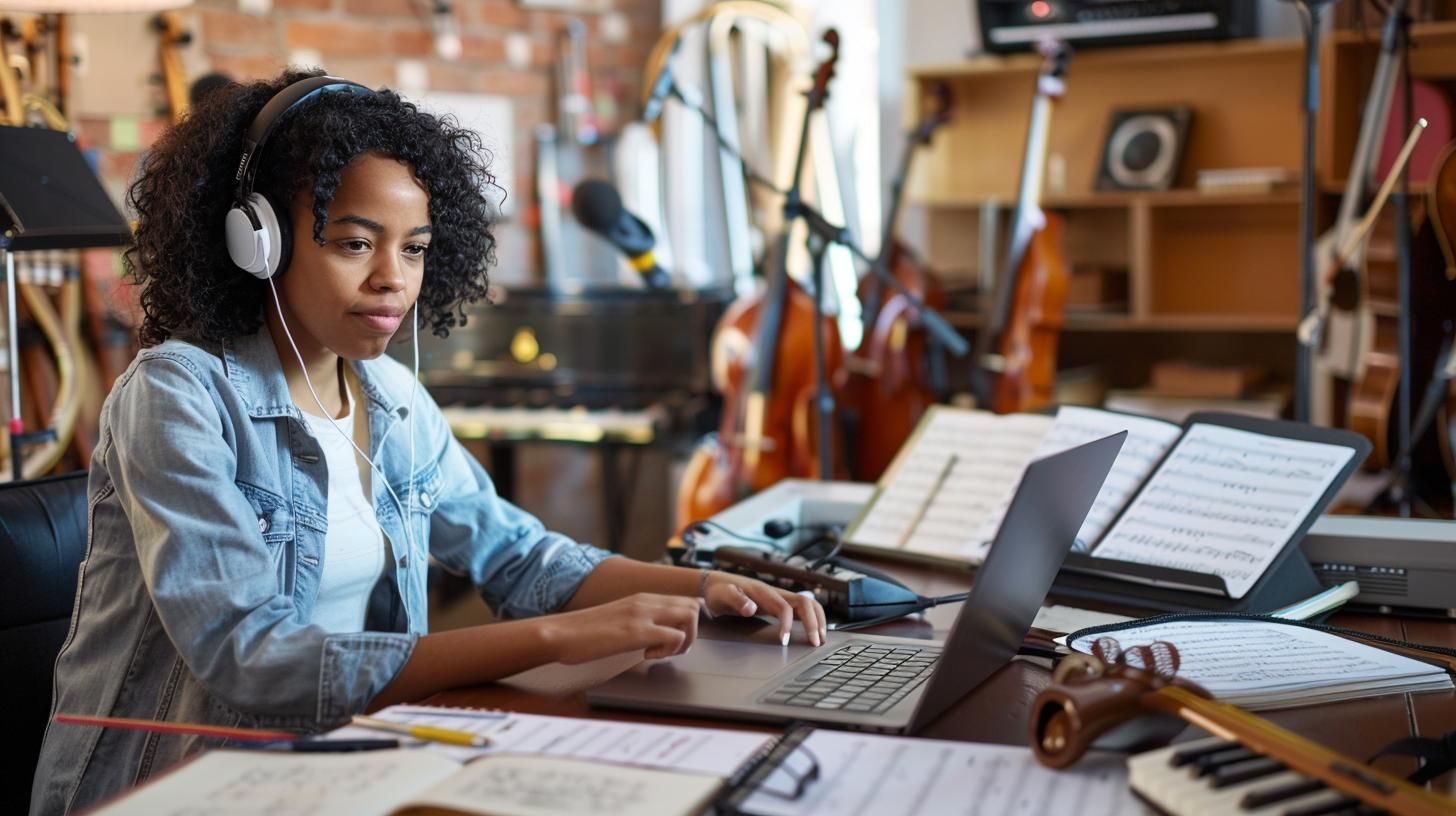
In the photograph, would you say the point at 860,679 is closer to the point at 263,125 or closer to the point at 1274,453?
the point at 1274,453

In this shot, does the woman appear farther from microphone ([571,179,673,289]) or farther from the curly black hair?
microphone ([571,179,673,289])

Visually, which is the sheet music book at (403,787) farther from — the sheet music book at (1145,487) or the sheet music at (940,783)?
the sheet music book at (1145,487)

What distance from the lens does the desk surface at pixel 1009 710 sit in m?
1.02

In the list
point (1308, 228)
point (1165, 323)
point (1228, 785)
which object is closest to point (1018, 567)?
point (1228, 785)

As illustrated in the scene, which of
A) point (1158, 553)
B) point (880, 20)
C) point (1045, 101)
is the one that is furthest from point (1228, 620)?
point (880, 20)

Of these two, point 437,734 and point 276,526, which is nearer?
point 437,734

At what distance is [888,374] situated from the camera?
11.6 ft

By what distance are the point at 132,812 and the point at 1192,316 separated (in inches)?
134

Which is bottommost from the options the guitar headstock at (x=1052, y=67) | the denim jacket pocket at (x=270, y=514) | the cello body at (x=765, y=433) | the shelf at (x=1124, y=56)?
the cello body at (x=765, y=433)

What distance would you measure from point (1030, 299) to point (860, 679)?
2424mm

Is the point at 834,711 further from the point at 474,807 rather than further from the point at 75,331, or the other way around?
the point at 75,331

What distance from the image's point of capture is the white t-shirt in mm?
1354

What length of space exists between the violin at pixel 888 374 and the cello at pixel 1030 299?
14cm

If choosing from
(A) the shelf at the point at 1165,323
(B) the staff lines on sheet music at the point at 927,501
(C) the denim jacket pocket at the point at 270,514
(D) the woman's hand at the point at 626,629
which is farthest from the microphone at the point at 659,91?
(A) the shelf at the point at 1165,323
